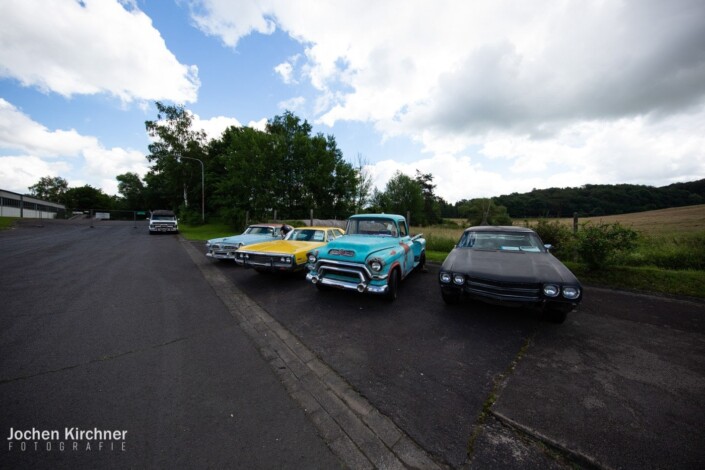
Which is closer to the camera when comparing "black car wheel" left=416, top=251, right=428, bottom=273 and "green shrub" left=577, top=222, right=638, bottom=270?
"green shrub" left=577, top=222, right=638, bottom=270

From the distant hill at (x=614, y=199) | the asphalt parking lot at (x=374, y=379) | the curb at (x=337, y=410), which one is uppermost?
the distant hill at (x=614, y=199)

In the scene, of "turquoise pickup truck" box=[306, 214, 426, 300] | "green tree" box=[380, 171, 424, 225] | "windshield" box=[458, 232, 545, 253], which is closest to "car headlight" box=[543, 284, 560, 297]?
"windshield" box=[458, 232, 545, 253]

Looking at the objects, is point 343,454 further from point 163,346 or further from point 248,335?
point 163,346

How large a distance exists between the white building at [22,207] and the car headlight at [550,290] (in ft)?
193

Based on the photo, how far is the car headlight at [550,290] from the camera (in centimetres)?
365

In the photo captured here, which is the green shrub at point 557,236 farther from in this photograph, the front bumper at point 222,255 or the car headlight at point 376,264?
the front bumper at point 222,255

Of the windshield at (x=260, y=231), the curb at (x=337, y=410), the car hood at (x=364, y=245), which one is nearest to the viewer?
the curb at (x=337, y=410)

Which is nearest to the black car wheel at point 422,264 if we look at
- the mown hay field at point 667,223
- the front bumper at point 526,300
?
the front bumper at point 526,300

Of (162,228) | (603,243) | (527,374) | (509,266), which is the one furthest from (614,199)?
(162,228)

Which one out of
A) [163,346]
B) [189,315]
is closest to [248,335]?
[163,346]

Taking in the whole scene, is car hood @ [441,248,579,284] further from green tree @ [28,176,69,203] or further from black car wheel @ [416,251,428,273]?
green tree @ [28,176,69,203]

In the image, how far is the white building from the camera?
36.0m

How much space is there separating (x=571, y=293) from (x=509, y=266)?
34.2 inches

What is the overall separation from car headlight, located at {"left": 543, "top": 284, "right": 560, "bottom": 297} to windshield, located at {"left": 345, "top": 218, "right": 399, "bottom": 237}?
10.5ft
